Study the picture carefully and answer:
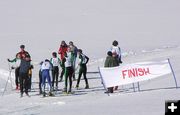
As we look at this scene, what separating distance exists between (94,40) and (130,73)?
22.2 meters

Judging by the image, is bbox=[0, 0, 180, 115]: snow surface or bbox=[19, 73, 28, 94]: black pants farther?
bbox=[19, 73, 28, 94]: black pants

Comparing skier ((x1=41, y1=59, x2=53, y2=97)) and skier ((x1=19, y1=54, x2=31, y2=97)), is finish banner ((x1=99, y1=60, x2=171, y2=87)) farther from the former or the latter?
skier ((x1=19, y1=54, x2=31, y2=97))

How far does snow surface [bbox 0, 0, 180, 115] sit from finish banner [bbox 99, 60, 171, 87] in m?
0.42

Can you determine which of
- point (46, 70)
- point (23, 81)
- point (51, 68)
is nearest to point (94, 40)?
point (23, 81)

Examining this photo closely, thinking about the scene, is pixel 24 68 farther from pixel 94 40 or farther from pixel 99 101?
pixel 94 40

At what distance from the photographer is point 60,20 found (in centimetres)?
4422

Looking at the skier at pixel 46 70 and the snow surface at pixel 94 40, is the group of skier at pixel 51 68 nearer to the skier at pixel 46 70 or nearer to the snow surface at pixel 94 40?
the skier at pixel 46 70

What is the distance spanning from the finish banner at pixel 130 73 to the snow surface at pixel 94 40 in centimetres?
42

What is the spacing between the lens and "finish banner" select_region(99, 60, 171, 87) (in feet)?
50.1

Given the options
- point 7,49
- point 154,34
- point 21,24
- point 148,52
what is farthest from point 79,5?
point 148,52

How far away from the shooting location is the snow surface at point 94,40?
45.3 ft

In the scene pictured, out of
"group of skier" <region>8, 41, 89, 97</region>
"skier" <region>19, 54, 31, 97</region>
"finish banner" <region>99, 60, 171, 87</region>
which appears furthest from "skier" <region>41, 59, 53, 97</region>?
"finish banner" <region>99, 60, 171, 87</region>

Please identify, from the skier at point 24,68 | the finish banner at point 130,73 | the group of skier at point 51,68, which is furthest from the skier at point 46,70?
the finish banner at point 130,73

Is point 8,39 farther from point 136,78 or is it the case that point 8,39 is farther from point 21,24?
point 136,78
